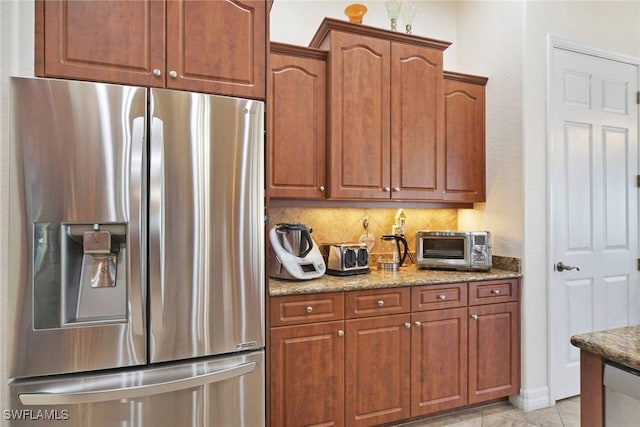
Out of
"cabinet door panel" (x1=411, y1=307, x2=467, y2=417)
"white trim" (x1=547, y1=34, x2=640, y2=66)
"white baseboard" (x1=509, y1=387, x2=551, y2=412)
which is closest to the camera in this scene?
"cabinet door panel" (x1=411, y1=307, x2=467, y2=417)

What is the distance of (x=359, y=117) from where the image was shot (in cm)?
238

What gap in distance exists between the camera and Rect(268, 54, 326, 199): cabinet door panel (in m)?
2.25

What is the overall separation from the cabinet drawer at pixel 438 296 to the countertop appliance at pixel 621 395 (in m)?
1.22

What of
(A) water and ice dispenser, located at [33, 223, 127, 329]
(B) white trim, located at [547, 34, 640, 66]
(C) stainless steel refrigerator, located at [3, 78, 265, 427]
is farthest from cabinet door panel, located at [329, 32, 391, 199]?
(A) water and ice dispenser, located at [33, 223, 127, 329]

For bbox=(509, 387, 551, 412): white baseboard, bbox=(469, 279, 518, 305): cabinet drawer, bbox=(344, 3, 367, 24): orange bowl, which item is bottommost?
bbox=(509, 387, 551, 412): white baseboard

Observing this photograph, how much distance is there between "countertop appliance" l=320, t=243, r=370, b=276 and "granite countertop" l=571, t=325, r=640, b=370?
1.36 m

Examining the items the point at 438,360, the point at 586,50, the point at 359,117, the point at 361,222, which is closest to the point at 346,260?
the point at 361,222

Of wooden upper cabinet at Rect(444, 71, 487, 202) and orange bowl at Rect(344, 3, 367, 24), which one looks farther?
wooden upper cabinet at Rect(444, 71, 487, 202)

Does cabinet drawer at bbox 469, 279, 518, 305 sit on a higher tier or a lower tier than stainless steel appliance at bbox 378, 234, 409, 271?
lower

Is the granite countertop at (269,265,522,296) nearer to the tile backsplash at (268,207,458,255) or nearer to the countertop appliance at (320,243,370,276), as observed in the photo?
the countertop appliance at (320,243,370,276)

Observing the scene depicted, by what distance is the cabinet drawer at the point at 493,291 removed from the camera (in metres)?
2.34

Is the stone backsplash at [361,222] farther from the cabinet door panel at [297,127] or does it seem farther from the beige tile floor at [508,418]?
the beige tile floor at [508,418]

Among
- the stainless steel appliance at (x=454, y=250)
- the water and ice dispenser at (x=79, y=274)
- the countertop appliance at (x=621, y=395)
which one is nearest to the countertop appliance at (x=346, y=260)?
the stainless steel appliance at (x=454, y=250)

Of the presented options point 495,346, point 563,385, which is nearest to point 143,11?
point 495,346
